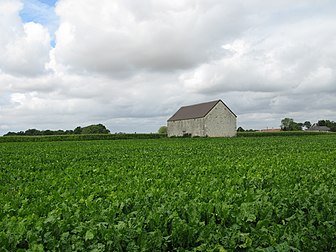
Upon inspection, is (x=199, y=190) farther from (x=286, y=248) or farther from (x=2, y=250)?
(x=2, y=250)

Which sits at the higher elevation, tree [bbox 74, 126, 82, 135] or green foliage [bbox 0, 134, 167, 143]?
tree [bbox 74, 126, 82, 135]

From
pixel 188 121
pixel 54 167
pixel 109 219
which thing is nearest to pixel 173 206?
pixel 109 219

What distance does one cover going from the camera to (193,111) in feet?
274

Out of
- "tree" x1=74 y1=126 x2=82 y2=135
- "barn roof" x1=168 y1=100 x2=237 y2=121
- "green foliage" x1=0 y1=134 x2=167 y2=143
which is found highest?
"barn roof" x1=168 y1=100 x2=237 y2=121

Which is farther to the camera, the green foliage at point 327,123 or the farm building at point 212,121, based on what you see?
the green foliage at point 327,123

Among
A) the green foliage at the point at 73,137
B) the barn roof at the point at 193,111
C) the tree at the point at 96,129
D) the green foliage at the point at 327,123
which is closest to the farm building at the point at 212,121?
the barn roof at the point at 193,111

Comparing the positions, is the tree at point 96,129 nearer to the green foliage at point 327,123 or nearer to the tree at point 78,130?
the tree at point 78,130

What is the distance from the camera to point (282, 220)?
19.0 feet

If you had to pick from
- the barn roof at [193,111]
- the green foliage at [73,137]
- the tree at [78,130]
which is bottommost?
the green foliage at [73,137]

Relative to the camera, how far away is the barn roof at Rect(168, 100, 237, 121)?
256 feet

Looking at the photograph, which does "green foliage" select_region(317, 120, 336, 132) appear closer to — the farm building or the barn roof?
the barn roof

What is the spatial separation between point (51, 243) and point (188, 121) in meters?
78.8

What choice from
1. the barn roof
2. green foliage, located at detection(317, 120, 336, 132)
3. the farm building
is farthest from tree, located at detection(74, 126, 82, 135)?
green foliage, located at detection(317, 120, 336, 132)

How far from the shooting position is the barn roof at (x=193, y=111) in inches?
3068
